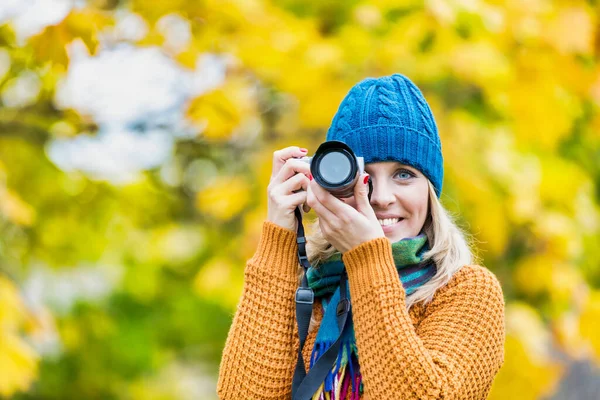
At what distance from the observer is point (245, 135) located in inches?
186

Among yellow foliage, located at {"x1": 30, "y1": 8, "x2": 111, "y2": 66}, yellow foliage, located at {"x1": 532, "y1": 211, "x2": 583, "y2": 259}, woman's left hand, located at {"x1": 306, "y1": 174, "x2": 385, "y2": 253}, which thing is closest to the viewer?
woman's left hand, located at {"x1": 306, "y1": 174, "x2": 385, "y2": 253}

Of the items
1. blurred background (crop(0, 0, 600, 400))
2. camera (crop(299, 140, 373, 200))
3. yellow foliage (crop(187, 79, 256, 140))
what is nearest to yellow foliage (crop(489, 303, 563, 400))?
blurred background (crop(0, 0, 600, 400))

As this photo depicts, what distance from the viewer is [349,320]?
1.76 metres

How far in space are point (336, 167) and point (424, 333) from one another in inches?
16.5

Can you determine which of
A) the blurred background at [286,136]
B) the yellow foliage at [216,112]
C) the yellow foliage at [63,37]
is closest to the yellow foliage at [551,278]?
the blurred background at [286,136]

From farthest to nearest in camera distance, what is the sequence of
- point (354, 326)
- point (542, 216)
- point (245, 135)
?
point (245, 135) → point (542, 216) → point (354, 326)

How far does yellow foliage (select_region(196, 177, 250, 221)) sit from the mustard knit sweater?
7.03 ft

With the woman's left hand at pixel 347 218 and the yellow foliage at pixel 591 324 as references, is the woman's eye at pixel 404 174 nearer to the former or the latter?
the woman's left hand at pixel 347 218

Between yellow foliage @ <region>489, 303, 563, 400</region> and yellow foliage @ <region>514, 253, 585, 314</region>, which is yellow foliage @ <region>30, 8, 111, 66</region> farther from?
yellow foliage @ <region>514, 253, 585, 314</region>

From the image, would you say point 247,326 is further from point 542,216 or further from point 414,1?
point 542,216

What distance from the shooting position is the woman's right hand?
1.77 metres

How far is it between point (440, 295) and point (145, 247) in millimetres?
5002

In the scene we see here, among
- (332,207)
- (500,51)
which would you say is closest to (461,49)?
(500,51)

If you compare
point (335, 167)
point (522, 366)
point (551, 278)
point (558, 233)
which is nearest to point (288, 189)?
point (335, 167)
